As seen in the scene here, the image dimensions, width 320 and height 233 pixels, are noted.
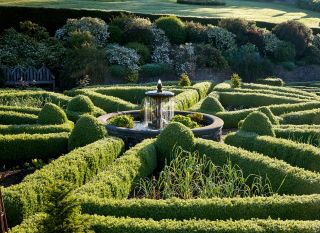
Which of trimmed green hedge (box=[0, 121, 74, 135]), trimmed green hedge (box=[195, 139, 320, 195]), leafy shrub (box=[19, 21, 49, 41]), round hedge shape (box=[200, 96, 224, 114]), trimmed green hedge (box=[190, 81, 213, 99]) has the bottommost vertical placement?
trimmed green hedge (box=[190, 81, 213, 99])

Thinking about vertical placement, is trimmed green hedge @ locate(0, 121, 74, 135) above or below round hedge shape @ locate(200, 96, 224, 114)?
above

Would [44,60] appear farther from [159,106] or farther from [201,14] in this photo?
[201,14]

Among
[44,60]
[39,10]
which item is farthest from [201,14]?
[44,60]

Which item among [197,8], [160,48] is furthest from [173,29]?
[197,8]

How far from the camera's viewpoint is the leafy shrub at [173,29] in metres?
28.9

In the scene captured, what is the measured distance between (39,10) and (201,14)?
14530 millimetres

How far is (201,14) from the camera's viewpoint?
128 feet

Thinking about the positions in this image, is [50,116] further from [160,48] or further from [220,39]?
[220,39]

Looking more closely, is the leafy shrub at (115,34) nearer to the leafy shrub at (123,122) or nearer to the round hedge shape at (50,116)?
the round hedge shape at (50,116)

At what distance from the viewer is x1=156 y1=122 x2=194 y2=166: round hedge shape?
10617 mm

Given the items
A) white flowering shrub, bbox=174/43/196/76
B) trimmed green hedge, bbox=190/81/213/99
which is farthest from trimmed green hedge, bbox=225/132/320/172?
white flowering shrub, bbox=174/43/196/76

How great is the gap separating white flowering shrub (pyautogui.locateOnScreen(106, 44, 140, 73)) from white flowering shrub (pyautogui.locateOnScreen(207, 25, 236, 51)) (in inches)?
219

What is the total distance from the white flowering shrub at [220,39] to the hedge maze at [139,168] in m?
12.7

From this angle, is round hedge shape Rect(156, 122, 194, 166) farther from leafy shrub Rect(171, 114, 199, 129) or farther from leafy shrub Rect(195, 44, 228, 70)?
leafy shrub Rect(195, 44, 228, 70)
